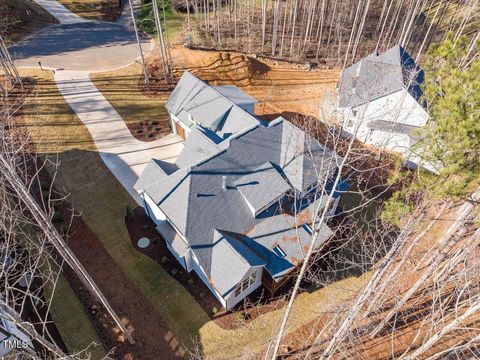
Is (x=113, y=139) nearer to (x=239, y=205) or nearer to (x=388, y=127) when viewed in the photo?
(x=239, y=205)

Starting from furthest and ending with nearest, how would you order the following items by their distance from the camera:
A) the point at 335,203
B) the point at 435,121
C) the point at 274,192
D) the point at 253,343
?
the point at 335,203 < the point at 274,192 < the point at 253,343 < the point at 435,121

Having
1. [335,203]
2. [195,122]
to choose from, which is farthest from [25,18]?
[335,203]

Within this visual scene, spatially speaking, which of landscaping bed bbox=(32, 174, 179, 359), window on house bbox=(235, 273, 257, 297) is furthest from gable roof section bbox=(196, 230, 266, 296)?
landscaping bed bbox=(32, 174, 179, 359)

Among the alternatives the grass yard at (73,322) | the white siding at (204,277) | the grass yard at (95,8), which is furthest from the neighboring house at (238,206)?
the grass yard at (95,8)

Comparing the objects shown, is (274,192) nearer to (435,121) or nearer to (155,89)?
(435,121)

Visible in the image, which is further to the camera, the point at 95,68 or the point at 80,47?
the point at 80,47

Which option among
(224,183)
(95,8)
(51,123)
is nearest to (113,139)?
(51,123)

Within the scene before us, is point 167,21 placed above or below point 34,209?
below
